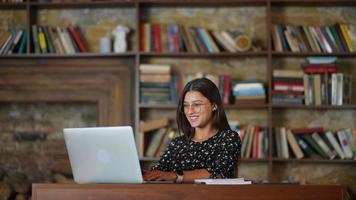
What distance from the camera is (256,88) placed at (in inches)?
213

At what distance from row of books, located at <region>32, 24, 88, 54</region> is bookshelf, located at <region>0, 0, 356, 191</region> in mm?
52

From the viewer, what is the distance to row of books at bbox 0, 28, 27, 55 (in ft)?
18.4

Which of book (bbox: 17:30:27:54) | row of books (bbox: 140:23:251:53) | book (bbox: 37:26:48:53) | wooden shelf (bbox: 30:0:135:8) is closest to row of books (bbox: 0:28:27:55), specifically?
book (bbox: 17:30:27:54)

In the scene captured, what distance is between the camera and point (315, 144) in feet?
17.8

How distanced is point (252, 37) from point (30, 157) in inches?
83.2

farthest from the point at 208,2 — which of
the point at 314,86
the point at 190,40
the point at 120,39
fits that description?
the point at 314,86

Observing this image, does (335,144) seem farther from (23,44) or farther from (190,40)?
(23,44)

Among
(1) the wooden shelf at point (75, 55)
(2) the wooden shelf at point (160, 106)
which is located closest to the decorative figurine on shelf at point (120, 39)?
(1) the wooden shelf at point (75, 55)

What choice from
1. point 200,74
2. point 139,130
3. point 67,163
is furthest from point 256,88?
point 67,163

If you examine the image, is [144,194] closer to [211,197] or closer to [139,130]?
[211,197]

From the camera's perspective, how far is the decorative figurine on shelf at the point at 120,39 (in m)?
5.53

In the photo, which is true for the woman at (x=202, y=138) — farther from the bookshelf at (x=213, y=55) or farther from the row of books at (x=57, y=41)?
the row of books at (x=57, y=41)

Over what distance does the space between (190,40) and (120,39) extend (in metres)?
0.57

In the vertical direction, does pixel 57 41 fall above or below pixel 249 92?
above
